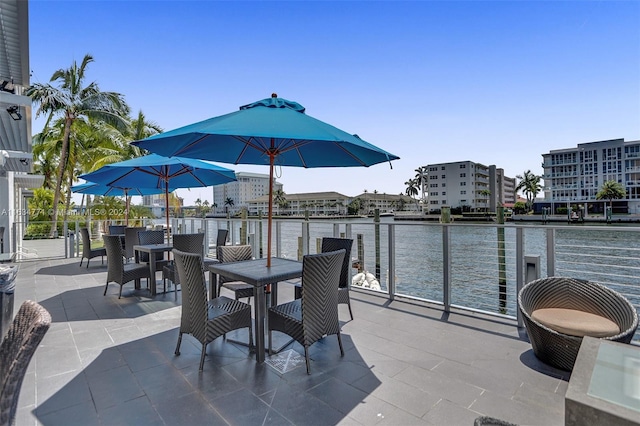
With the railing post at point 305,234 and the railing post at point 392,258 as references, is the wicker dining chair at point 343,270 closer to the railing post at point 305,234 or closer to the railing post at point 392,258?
the railing post at point 392,258

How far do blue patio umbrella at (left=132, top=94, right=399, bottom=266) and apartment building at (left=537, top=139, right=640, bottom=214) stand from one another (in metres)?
58.4

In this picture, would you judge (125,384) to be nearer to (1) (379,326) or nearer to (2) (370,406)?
(2) (370,406)

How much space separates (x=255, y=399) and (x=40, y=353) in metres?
2.21

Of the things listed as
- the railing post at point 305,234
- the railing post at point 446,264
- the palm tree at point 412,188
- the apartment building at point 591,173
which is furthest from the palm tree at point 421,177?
the railing post at point 446,264

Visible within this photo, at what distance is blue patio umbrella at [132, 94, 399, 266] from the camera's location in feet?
8.46

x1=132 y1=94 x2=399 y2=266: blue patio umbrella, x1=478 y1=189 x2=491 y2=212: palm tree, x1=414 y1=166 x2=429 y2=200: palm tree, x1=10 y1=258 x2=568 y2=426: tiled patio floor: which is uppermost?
x1=414 y1=166 x2=429 y2=200: palm tree

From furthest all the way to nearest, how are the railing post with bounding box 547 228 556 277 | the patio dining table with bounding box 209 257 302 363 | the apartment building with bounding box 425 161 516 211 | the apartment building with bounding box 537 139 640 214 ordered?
the apartment building with bounding box 425 161 516 211, the apartment building with bounding box 537 139 640 214, the railing post with bounding box 547 228 556 277, the patio dining table with bounding box 209 257 302 363

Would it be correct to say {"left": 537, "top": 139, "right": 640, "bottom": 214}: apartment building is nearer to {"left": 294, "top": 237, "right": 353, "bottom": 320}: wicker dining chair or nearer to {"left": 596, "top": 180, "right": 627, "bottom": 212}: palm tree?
{"left": 596, "top": 180, "right": 627, "bottom": 212}: palm tree

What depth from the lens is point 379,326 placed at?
11.7 feet

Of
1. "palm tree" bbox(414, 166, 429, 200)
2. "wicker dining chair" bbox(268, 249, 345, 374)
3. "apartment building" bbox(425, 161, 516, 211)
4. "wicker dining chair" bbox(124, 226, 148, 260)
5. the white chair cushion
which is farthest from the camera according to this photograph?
"palm tree" bbox(414, 166, 429, 200)

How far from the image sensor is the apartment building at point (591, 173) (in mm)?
45656

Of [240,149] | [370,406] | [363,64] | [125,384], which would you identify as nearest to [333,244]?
[240,149]

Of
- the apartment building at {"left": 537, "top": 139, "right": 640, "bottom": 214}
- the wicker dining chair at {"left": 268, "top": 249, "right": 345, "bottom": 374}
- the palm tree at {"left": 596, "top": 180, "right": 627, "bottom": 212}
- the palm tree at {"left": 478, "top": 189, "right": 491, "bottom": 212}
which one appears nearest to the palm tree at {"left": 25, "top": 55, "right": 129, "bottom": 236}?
the wicker dining chair at {"left": 268, "top": 249, "right": 345, "bottom": 374}

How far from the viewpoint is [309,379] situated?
2457 mm
